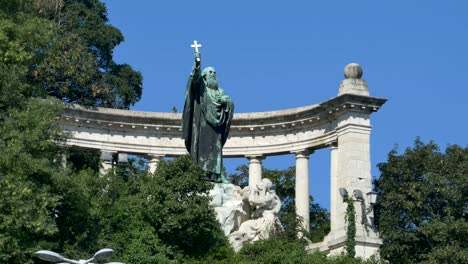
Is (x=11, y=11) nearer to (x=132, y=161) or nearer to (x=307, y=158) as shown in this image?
(x=132, y=161)

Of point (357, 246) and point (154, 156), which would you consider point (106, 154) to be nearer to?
point (154, 156)

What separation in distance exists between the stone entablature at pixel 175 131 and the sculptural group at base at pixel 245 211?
10.5 metres

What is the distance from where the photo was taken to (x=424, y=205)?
7656 cm

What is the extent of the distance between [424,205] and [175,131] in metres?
12.4

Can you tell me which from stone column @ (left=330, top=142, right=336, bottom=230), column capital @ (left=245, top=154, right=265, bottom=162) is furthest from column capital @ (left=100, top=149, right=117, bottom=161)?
stone column @ (left=330, top=142, right=336, bottom=230)

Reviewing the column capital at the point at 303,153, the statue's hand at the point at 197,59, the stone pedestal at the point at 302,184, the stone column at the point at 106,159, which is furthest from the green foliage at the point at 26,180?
the column capital at the point at 303,153

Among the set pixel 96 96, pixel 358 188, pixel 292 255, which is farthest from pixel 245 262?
pixel 96 96

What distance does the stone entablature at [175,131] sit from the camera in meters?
77.8

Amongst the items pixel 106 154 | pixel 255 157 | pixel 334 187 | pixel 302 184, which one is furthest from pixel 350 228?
pixel 106 154

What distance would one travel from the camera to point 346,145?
2940 inches

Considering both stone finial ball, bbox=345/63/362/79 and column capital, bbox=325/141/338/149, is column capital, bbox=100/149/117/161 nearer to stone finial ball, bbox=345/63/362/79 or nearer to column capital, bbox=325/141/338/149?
column capital, bbox=325/141/338/149

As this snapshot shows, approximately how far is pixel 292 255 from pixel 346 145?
1262cm

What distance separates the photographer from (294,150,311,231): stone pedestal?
250 ft

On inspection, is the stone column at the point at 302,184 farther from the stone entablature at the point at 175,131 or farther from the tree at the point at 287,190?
the tree at the point at 287,190
